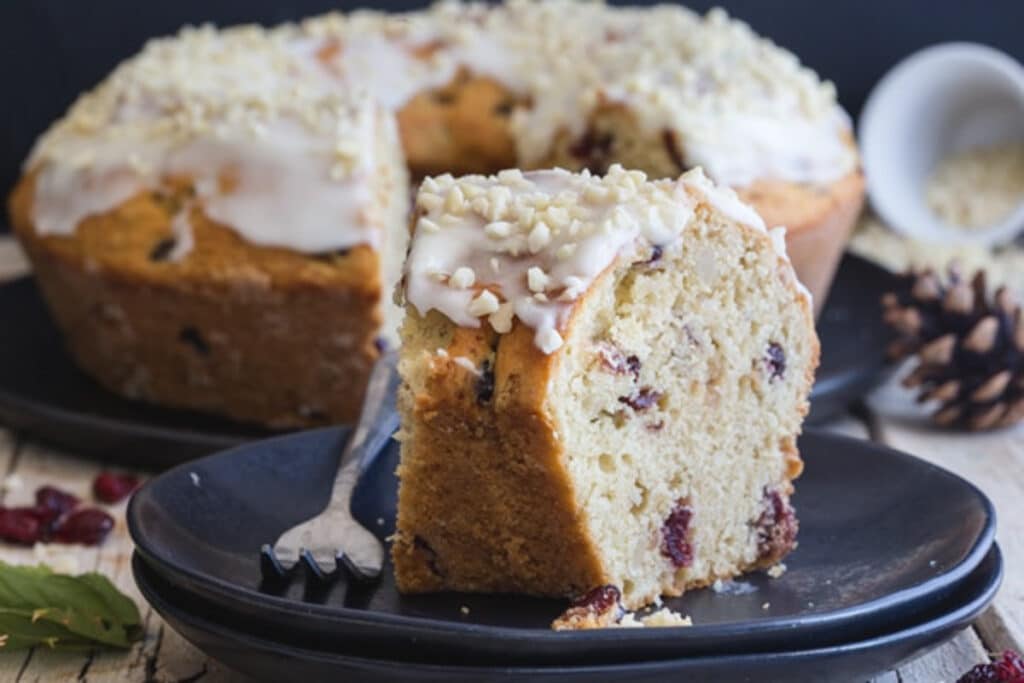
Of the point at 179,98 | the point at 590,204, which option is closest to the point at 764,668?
the point at 590,204

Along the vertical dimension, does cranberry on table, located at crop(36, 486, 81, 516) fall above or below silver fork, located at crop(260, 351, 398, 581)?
below

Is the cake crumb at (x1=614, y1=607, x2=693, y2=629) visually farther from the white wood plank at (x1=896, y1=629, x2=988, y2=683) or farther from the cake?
the cake

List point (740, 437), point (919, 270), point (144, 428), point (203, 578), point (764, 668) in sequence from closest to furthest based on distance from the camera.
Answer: point (764, 668) < point (203, 578) < point (740, 437) < point (144, 428) < point (919, 270)

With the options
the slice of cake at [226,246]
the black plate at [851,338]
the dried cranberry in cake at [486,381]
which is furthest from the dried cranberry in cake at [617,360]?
the black plate at [851,338]

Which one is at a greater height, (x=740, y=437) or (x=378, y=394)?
(x=740, y=437)

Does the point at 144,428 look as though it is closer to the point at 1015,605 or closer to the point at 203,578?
the point at 203,578

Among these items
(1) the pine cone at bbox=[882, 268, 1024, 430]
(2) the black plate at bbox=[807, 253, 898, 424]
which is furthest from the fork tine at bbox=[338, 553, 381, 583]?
(1) the pine cone at bbox=[882, 268, 1024, 430]

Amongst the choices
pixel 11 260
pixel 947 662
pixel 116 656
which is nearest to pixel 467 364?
pixel 116 656
